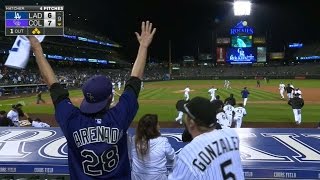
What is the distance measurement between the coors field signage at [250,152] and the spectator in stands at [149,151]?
431 millimetres

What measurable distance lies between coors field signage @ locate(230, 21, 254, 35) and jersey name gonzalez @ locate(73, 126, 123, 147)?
81.4m

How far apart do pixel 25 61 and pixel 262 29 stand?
9534cm

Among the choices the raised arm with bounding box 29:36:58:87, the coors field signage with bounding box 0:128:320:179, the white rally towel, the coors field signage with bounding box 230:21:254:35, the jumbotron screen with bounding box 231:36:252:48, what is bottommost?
the coors field signage with bounding box 0:128:320:179

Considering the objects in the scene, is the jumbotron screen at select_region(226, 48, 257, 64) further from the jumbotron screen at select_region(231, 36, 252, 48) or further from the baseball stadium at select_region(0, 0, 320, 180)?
the jumbotron screen at select_region(231, 36, 252, 48)

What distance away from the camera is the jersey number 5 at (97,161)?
309 cm

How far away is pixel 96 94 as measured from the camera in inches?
121

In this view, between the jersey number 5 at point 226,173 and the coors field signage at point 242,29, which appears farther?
the coors field signage at point 242,29

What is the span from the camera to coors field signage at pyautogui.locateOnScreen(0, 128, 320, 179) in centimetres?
545

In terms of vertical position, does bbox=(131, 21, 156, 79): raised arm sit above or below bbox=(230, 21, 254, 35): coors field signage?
below

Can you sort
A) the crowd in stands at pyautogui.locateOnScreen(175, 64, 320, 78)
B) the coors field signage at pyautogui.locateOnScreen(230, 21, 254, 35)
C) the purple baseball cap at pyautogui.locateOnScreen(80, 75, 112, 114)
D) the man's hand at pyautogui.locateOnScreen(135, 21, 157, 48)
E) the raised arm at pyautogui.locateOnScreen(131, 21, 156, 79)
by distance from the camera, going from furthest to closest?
the crowd in stands at pyautogui.locateOnScreen(175, 64, 320, 78)
the coors field signage at pyautogui.locateOnScreen(230, 21, 254, 35)
the man's hand at pyautogui.locateOnScreen(135, 21, 157, 48)
the raised arm at pyautogui.locateOnScreen(131, 21, 156, 79)
the purple baseball cap at pyautogui.locateOnScreen(80, 75, 112, 114)
